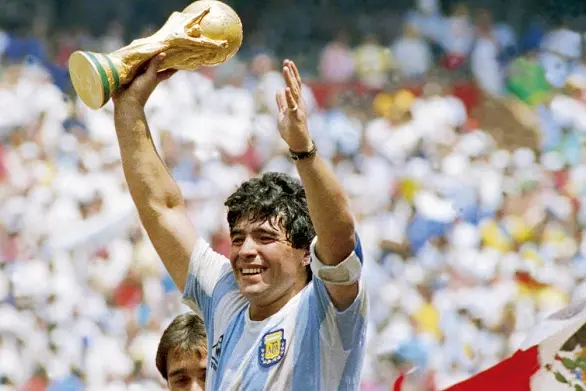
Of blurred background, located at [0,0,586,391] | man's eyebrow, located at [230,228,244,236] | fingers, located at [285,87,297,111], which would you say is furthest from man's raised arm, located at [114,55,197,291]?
blurred background, located at [0,0,586,391]

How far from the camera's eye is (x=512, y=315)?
721 cm

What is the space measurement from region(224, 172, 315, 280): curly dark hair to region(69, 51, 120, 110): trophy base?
0.38m

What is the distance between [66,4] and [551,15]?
11.0 feet

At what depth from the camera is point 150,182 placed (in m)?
2.80

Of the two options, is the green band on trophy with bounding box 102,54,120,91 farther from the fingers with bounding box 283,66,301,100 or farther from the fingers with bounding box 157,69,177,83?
the fingers with bounding box 283,66,301,100

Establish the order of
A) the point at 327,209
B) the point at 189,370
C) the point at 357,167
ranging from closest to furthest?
1. the point at 327,209
2. the point at 189,370
3. the point at 357,167

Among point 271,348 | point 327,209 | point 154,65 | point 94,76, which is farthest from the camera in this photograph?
point 154,65

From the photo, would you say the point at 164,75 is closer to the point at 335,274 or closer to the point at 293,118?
the point at 293,118

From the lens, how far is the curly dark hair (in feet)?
8.50

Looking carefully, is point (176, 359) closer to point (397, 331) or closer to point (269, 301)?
point (269, 301)

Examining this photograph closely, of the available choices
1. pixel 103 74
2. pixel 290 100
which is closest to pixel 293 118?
pixel 290 100

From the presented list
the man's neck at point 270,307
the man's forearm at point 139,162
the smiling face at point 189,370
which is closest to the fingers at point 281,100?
the man's neck at point 270,307

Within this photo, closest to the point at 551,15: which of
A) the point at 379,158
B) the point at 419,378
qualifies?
the point at 379,158

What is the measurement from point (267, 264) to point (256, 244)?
0.17 ft
